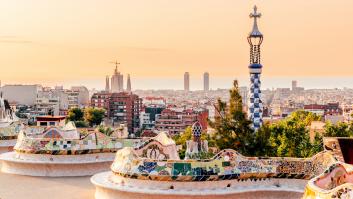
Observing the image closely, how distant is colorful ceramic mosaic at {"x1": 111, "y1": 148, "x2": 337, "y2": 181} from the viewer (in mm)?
11211

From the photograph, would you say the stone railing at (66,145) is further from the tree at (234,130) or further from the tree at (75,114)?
the tree at (75,114)

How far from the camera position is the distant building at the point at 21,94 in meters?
147

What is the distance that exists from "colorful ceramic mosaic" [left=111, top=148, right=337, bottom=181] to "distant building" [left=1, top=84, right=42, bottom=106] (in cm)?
13851

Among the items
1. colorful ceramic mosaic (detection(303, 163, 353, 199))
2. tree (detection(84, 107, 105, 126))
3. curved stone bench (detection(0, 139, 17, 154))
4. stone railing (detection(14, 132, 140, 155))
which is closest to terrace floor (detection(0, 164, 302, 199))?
stone railing (detection(14, 132, 140, 155))

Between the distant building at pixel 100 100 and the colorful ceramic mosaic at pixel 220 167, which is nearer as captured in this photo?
the colorful ceramic mosaic at pixel 220 167

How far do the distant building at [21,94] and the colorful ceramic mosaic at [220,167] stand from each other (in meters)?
139

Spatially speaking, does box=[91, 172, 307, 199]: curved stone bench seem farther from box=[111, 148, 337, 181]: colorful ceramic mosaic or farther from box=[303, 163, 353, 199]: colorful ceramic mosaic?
box=[303, 163, 353, 199]: colorful ceramic mosaic

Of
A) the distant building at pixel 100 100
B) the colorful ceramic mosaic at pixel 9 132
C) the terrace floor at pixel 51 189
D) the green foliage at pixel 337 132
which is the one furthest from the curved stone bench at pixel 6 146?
the distant building at pixel 100 100

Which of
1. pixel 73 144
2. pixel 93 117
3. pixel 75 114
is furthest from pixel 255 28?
pixel 93 117

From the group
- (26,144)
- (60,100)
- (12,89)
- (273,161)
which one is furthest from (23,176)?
(12,89)

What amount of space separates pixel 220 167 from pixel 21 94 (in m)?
143

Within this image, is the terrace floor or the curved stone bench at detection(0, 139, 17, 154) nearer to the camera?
the terrace floor

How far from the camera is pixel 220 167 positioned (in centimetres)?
1141

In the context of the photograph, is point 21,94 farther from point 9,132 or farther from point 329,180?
point 329,180
